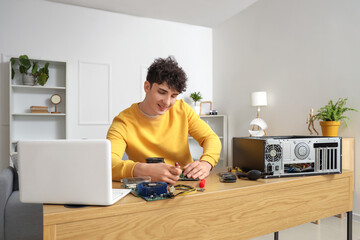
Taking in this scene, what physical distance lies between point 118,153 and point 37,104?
10.6 feet

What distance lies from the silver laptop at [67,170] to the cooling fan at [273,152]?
738 millimetres

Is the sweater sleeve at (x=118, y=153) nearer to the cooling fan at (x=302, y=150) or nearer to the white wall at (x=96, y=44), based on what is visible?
the cooling fan at (x=302, y=150)

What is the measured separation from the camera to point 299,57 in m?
3.53

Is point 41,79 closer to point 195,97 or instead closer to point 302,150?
point 195,97

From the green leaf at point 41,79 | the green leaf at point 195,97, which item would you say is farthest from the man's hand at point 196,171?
the green leaf at point 195,97

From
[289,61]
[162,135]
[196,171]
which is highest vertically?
[289,61]

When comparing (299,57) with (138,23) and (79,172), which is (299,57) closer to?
(138,23)

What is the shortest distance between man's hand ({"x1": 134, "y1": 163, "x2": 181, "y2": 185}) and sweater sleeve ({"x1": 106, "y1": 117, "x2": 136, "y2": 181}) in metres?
0.05

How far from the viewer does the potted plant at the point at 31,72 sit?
366 cm

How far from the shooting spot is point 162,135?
1.57 meters

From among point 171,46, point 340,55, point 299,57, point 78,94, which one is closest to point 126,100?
point 78,94

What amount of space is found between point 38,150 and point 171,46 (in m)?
4.42

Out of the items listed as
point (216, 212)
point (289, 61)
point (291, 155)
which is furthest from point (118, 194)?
point (289, 61)

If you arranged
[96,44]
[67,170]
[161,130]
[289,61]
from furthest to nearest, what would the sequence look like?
[96,44] < [289,61] < [161,130] < [67,170]
